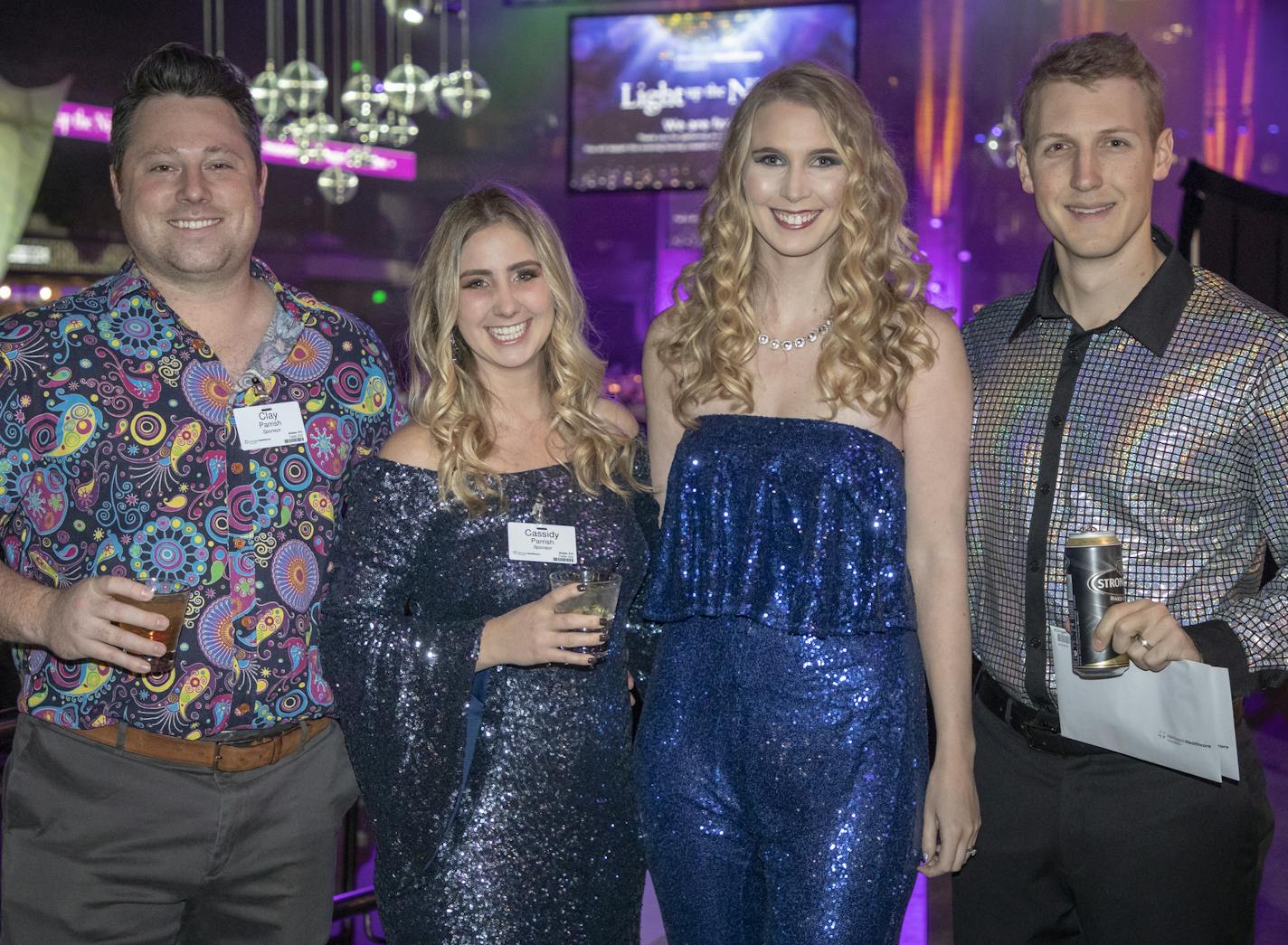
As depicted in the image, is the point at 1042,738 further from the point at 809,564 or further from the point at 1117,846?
the point at 809,564

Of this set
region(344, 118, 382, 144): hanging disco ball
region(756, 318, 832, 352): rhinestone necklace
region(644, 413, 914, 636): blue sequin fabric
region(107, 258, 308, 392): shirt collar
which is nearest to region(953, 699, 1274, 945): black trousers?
region(644, 413, 914, 636): blue sequin fabric

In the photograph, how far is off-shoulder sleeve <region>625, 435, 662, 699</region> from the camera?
2.56m

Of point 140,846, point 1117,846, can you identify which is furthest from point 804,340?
point 140,846

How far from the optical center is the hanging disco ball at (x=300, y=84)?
26.3 ft

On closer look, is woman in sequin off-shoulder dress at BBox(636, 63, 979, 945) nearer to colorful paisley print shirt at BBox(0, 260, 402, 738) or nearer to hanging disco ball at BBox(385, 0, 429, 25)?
colorful paisley print shirt at BBox(0, 260, 402, 738)

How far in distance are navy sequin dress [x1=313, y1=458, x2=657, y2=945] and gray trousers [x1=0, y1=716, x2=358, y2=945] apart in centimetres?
24

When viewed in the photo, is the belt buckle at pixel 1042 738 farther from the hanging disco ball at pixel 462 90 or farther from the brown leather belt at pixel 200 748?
the hanging disco ball at pixel 462 90

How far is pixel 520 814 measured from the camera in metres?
2.39

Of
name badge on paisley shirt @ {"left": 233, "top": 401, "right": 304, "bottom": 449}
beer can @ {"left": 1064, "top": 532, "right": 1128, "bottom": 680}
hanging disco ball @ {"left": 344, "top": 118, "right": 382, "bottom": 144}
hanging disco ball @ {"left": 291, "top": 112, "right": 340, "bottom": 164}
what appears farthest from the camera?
hanging disco ball @ {"left": 291, "top": 112, "right": 340, "bottom": 164}

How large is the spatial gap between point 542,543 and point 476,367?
0.45 metres

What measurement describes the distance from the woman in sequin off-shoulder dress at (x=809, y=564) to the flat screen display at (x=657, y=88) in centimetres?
820

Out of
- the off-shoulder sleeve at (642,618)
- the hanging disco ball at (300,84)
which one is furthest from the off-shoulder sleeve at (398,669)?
the hanging disco ball at (300,84)

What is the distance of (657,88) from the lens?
35.2 ft

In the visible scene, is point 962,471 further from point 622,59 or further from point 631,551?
point 622,59
